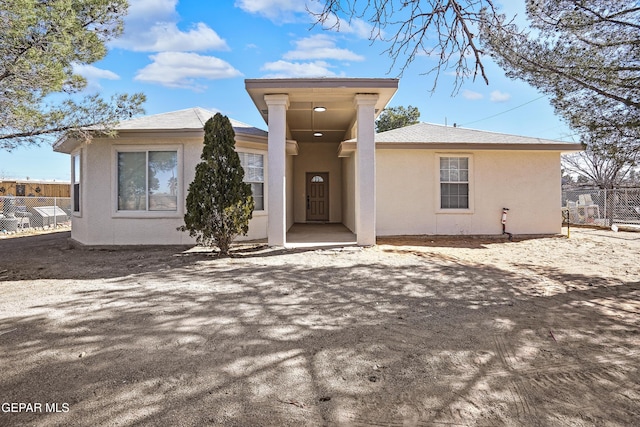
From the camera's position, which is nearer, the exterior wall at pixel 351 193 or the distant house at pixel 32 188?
the exterior wall at pixel 351 193

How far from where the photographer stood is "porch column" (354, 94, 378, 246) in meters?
8.33

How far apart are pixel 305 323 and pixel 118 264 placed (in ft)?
16.3

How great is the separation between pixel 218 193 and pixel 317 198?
31.6 ft

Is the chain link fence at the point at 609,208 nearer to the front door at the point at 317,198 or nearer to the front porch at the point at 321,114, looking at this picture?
the front door at the point at 317,198

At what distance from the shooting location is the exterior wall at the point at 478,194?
36.4ft

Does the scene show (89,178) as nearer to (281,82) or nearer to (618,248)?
(281,82)

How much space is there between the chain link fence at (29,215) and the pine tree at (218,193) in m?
11.5

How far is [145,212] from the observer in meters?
9.35

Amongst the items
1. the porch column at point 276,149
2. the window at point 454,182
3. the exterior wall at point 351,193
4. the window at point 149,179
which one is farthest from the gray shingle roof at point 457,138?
the window at point 149,179

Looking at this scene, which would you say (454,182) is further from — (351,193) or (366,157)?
A: (366,157)

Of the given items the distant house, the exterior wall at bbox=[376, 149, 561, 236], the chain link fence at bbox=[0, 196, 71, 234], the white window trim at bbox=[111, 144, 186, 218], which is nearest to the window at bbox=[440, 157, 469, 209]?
the exterior wall at bbox=[376, 149, 561, 236]

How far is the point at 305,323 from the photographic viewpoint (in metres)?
3.72

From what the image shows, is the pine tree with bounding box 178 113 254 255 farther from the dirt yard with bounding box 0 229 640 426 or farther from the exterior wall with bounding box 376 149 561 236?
the exterior wall with bounding box 376 149 561 236

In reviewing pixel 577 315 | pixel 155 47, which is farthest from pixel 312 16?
pixel 155 47
